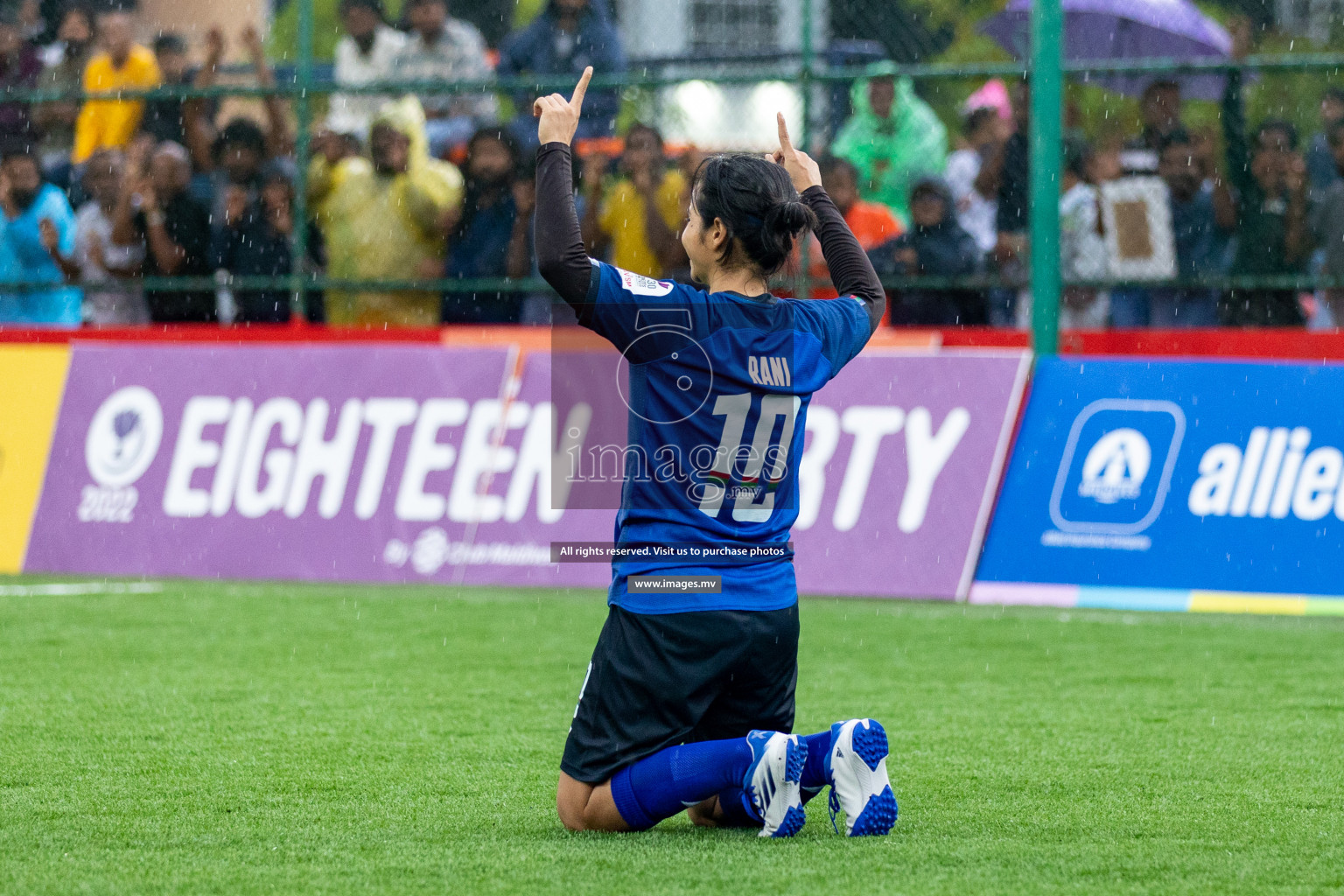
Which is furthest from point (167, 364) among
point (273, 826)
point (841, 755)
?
point (841, 755)

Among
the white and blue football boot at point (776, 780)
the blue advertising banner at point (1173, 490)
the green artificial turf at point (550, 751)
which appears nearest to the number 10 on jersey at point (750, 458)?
the white and blue football boot at point (776, 780)

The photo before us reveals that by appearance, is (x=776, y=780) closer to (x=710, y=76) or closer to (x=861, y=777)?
(x=861, y=777)

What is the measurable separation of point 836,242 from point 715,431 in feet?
2.27

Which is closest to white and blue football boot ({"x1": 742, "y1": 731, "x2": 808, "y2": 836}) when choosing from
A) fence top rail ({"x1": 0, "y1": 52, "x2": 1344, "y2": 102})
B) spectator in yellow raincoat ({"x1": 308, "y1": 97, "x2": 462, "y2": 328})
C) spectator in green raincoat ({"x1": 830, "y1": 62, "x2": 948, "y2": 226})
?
fence top rail ({"x1": 0, "y1": 52, "x2": 1344, "y2": 102})

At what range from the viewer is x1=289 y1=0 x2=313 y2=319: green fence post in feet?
35.9

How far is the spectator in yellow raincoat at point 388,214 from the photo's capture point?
10.9 m

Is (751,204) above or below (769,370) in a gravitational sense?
above

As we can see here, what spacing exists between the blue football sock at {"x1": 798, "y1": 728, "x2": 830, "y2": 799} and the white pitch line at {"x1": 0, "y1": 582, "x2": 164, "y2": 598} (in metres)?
5.96

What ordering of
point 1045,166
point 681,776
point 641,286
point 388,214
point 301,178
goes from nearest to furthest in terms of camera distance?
point 641,286, point 681,776, point 1045,166, point 388,214, point 301,178

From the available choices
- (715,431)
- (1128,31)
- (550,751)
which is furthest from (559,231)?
(1128,31)

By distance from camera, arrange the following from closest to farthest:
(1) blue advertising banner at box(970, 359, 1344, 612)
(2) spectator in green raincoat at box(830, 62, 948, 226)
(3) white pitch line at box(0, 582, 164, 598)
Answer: (1) blue advertising banner at box(970, 359, 1344, 612)
(3) white pitch line at box(0, 582, 164, 598)
(2) spectator in green raincoat at box(830, 62, 948, 226)

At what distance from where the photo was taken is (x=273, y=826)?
4367 millimetres

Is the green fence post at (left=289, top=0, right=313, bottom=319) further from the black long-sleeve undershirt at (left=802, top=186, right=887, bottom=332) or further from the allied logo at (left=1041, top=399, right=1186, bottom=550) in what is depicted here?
the black long-sleeve undershirt at (left=802, top=186, right=887, bottom=332)

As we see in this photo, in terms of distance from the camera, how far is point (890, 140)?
10484 mm
